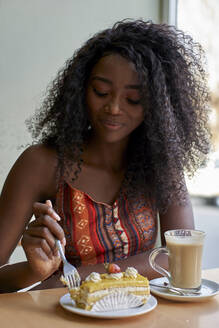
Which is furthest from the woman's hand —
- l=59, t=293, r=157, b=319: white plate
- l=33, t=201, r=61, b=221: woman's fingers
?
l=59, t=293, r=157, b=319: white plate

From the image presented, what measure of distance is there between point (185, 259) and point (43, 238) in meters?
0.34

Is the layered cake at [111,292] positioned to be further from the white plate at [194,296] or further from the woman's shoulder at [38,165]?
the woman's shoulder at [38,165]

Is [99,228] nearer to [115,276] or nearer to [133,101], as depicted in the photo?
[133,101]

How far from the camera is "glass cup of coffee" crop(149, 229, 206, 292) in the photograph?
112 cm

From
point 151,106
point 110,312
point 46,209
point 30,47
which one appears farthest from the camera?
point 30,47

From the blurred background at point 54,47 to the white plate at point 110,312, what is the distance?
72.5 inches

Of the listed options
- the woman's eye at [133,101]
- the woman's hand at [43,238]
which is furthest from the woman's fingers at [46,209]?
the woman's eye at [133,101]

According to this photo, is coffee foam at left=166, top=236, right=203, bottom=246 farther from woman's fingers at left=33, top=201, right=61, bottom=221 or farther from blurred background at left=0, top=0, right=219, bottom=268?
blurred background at left=0, top=0, right=219, bottom=268

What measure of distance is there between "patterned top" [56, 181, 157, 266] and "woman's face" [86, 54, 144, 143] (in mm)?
224

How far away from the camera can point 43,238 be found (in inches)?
44.2

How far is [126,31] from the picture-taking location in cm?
160

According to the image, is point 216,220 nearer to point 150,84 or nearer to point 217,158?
point 217,158

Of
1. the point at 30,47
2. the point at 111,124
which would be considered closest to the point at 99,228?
the point at 111,124

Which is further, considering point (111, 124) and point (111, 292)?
point (111, 124)
